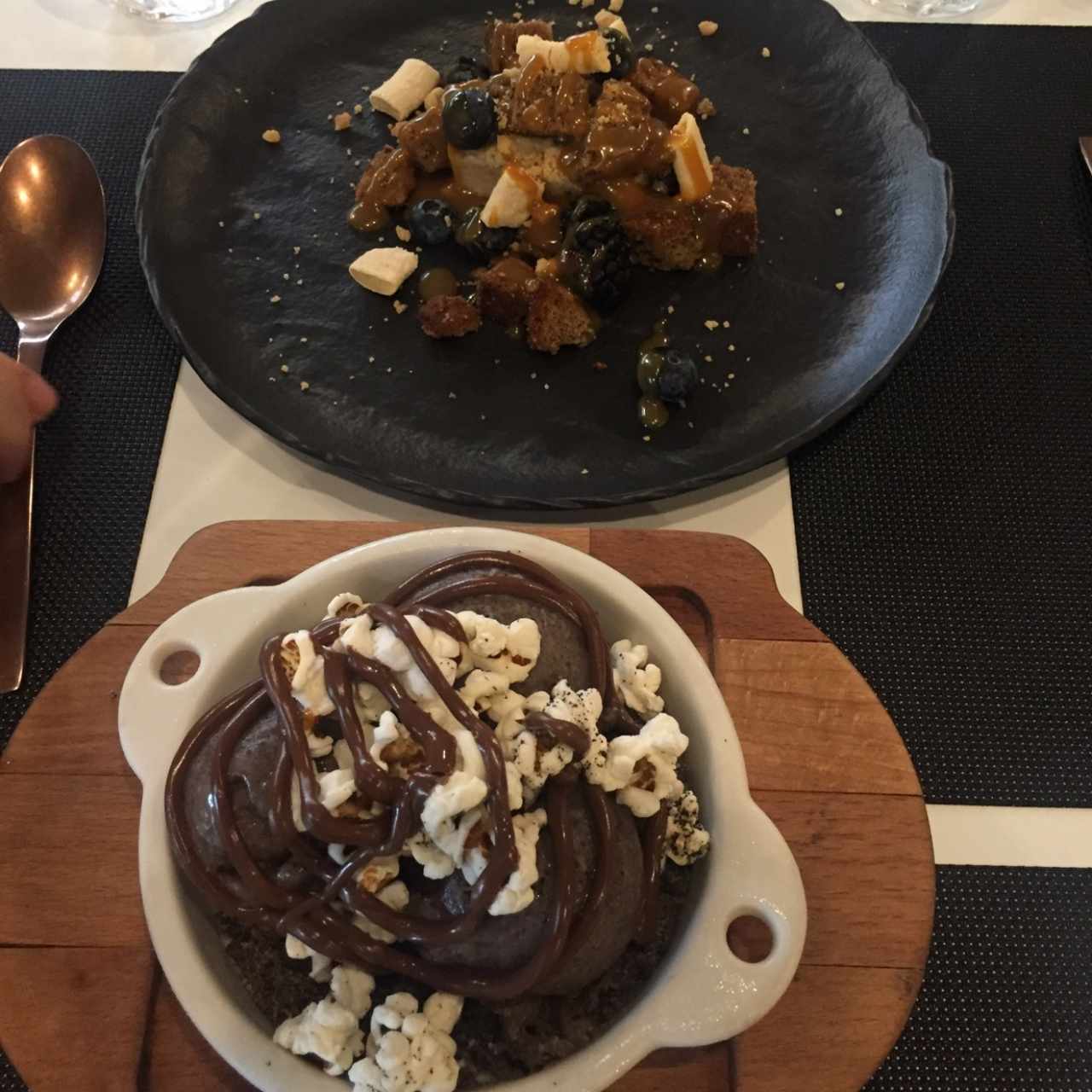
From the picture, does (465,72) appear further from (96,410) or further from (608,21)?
(96,410)

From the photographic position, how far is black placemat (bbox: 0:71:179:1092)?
108 centimetres

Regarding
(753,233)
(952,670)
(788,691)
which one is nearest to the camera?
(788,691)

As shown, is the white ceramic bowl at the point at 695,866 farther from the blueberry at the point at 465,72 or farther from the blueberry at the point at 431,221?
the blueberry at the point at 465,72

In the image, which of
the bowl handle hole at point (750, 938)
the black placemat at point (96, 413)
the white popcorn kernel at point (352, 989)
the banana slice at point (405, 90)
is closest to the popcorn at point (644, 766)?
the bowl handle hole at point (750, 938)

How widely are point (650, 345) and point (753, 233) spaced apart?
9.5 inches

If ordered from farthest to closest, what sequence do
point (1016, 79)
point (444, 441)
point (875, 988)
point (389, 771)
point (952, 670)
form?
point (1016, 79), point (444, 441), point (952, 670), point (875, 988), point (389, 771)

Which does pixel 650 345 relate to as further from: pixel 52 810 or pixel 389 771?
pixel 52 810

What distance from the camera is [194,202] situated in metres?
1.36

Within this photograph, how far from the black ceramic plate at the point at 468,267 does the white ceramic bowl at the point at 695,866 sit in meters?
0.25

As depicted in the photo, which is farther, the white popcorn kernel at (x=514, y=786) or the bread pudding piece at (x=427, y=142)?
the bread pudding piece at (x=427, y=142)

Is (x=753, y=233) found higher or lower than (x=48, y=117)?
higher

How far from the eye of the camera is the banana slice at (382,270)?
4.21 feet

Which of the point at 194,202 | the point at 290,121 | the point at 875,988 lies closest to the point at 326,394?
the point at 194,202

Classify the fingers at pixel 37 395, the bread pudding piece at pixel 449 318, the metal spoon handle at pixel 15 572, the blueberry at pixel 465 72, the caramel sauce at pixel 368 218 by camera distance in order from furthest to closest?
1. the blueberry at pixel 465 72
2. the caramel sauce at pixel 368 218
3. the bread pudding piece at pixel 449 318
4. the fingers at pixel 37 395
5. the metal spoon handle at pixel 15 572
